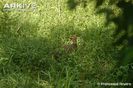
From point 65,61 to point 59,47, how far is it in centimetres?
34

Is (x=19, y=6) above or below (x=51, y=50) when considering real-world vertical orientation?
above

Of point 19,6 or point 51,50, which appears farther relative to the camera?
point 19,6

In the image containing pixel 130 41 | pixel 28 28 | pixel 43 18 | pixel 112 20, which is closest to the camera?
pixel 130 41

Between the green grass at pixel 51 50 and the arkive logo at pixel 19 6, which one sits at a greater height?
the arkive logo at pixel 19 6

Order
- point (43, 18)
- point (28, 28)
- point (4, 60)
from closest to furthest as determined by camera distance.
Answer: point (4, 60) → point (28, 28) → point (43, 18)

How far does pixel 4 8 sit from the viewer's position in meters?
4.50

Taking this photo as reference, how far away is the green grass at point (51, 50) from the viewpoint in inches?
125

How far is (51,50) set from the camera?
3.71 meters

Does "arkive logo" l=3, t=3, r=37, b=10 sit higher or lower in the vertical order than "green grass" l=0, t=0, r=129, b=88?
higher

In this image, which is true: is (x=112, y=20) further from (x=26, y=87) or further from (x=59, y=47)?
(x=59, y=47)

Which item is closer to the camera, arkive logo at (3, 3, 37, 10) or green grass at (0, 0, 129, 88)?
green grass at (0, 0, 129, 88)

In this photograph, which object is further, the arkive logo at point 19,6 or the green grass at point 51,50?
the arkive logo at point 19,6

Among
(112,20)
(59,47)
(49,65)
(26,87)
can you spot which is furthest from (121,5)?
(59,47)

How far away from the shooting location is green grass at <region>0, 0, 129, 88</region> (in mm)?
3176
